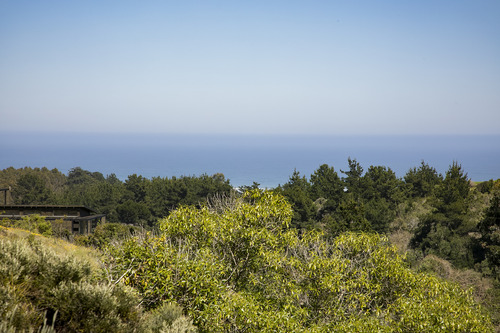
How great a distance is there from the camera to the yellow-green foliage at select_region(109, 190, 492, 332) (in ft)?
27.5

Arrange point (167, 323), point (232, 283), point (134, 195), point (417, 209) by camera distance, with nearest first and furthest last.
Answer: point (167, 323) → point (232, 283) → point (417, 209) → point (134, 195)

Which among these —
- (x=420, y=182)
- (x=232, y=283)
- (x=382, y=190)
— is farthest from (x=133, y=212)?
(x=232, y=283)

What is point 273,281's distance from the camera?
413 inches

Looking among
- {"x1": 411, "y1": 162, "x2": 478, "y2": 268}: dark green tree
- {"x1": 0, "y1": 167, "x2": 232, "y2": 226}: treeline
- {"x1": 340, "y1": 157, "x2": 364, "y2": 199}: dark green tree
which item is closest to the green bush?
{"x1": 411, "y1": 162, "x2": 478, "y2": 268}: dark green tree

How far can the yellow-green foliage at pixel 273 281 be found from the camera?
8391 mm

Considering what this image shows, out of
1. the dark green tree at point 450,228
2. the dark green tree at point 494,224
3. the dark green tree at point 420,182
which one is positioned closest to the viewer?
the dark green tree at point 494,224

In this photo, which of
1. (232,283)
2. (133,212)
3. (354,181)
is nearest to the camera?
(232,283)

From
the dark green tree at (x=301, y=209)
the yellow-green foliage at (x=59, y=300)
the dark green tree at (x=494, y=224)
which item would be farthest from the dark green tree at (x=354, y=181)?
the yellow-green foliage at (x=59, y=300)

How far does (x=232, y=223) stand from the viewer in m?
10.2

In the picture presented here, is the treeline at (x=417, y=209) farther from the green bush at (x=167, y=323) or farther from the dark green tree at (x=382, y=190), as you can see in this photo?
the green bush at (x=167, y=323)

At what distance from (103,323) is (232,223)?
4.61 meters

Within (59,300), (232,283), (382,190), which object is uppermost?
(59,300)

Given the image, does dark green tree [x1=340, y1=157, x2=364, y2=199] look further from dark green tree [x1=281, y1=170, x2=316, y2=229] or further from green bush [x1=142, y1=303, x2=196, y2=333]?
green bush [x1=142, y1=303, x2=196, y2=333]

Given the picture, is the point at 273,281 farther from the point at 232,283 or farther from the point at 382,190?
the point at 382,190
